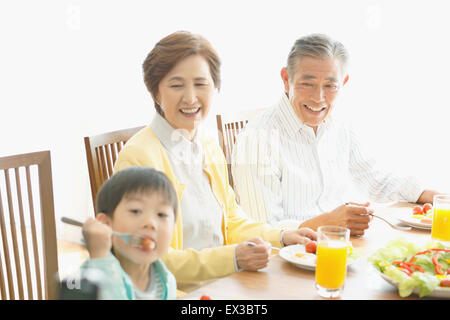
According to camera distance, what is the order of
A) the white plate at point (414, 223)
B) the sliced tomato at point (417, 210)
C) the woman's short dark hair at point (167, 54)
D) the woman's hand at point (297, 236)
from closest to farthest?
the woman's short dark hair at point (167, 54), the woman's hand at point (297, 236), the white plate at point (414, 223), the sliced tomato at point (417, 210)

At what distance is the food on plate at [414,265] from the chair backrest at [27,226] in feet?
2.25

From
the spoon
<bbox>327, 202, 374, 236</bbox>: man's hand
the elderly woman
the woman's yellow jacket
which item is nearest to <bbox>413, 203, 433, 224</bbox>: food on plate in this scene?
<bbox>327, 202, 374, 236</bbox>: man's hand

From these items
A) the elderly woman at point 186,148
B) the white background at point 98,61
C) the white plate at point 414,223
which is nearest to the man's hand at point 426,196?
the white plate at point 414,223

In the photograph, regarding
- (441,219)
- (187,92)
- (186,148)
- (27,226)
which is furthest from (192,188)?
(441,219)

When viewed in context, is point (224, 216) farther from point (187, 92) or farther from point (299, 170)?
point (299, 170)

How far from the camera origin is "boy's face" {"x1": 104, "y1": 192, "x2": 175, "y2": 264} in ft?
2.20

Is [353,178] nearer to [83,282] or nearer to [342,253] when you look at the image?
[342,253]

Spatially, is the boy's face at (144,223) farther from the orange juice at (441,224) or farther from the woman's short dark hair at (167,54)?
the orange juice at (441,224)

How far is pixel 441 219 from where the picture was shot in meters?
1.42

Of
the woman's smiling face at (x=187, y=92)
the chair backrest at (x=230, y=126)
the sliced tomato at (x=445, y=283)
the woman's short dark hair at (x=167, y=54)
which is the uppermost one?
the woman's short dark hair at (x=167, y=54)

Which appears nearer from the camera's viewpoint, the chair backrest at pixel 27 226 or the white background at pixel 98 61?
the white background at pixel 98 61

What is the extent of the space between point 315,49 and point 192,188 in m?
0.69

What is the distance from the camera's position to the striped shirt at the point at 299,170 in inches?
51.3
